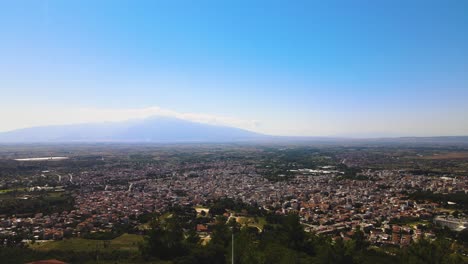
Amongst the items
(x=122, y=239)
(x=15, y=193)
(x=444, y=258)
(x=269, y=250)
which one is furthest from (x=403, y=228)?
(x=15, y=193)

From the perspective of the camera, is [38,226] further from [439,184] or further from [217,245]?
[439,184]

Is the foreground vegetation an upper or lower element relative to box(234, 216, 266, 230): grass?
upper

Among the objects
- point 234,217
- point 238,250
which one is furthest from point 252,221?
point 238,250

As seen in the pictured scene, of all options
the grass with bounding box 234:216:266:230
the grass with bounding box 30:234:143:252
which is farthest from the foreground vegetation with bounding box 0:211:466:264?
the grass with bounding box 234:216:266:230

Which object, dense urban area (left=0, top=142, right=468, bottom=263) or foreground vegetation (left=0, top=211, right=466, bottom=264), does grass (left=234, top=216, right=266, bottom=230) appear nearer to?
dense urban area (left=0, top=142, right=468, bottom=263)

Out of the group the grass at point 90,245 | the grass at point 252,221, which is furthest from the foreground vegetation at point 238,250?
the grass at point 252,221

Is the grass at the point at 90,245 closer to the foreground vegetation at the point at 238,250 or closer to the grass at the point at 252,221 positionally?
the foreground vegetation at the point at 238,250
